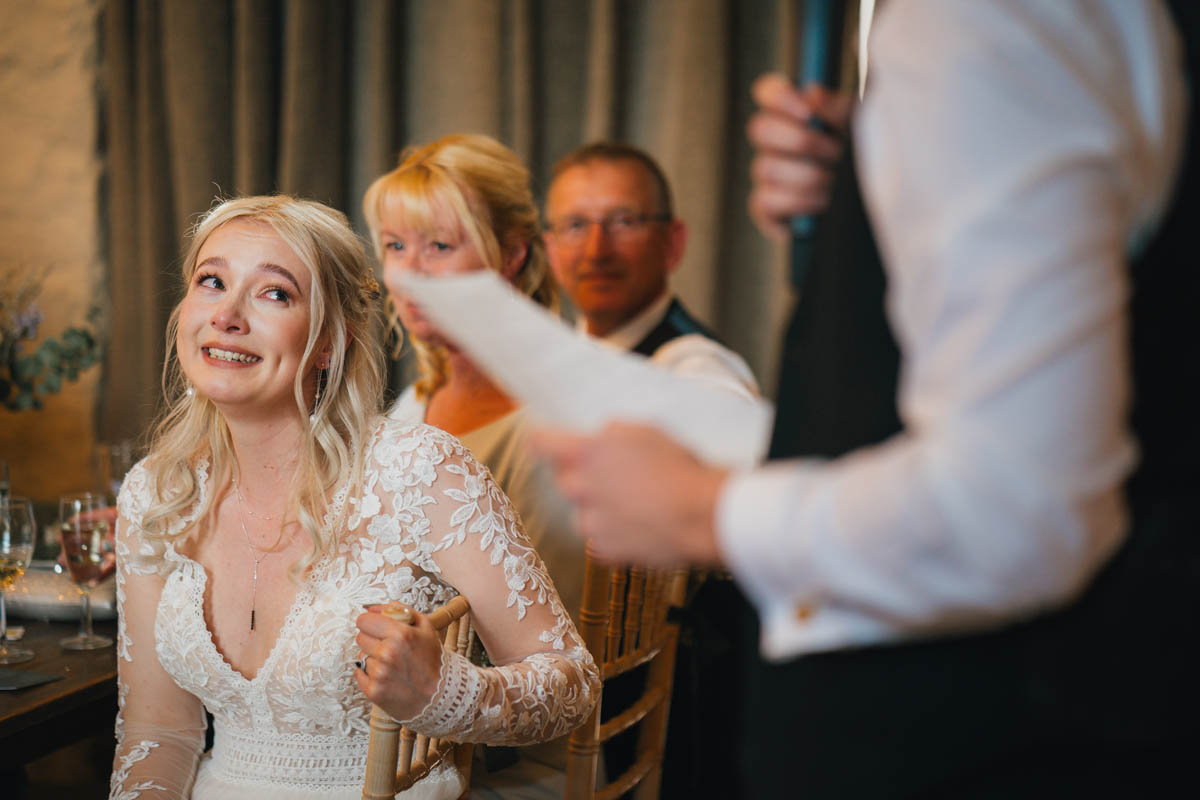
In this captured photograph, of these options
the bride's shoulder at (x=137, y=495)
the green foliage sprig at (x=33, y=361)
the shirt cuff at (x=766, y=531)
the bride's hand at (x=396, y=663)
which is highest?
the shirt cuff at (x=766, y=531)

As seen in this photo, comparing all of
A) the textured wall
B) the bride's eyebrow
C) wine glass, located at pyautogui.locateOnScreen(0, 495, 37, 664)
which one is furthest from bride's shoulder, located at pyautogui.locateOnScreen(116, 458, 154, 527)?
the textured wall

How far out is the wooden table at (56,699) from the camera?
138cm

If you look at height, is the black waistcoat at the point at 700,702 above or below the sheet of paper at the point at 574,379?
below

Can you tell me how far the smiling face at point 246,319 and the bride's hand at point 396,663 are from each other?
0.53 metres

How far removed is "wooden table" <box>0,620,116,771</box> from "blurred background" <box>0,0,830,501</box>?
1.35 meters

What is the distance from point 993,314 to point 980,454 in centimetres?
7

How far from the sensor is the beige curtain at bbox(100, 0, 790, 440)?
9.27ft

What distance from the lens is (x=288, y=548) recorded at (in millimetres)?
1615

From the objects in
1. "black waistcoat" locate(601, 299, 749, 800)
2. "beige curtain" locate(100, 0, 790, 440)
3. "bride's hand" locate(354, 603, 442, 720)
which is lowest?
"black waistcoat" locate(601, 299, 749, 800)

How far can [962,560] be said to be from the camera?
0.52 m

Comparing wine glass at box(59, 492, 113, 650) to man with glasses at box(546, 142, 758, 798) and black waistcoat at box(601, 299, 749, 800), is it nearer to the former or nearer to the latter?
black waistcoat at box(601, 299, 749, 800)

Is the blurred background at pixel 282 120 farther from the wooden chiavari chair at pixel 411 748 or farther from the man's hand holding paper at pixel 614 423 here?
the man's hand holding paper at pixel 614 423

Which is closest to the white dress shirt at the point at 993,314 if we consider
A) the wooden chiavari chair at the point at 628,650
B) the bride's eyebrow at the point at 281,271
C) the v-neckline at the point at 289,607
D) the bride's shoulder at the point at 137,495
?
the wooden chiavari chair at the point at 628,650

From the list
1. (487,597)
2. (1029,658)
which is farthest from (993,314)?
(487,597)
